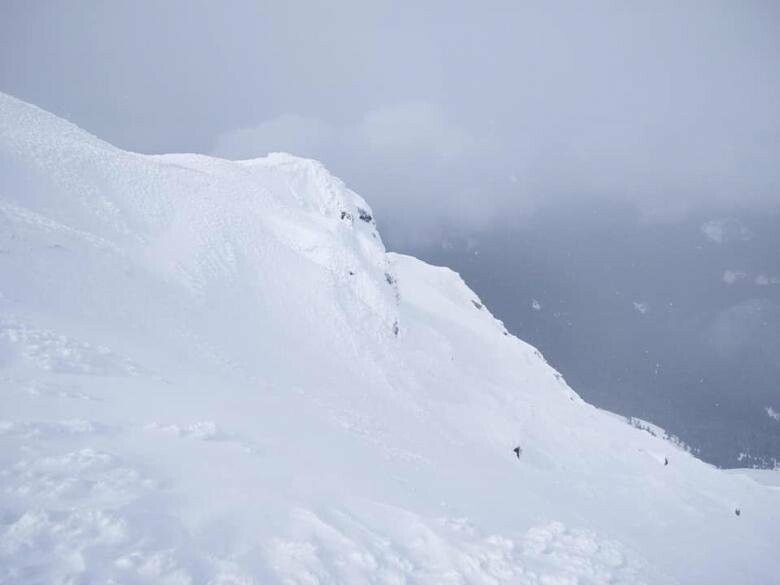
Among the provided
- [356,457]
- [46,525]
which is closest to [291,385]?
[356,457]

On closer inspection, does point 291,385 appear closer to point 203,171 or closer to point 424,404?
point 424,404

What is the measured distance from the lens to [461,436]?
1223 inches

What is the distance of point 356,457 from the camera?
16.2m

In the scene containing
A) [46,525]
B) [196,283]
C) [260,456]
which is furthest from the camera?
[196,283]

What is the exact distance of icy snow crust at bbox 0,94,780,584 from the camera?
8297mm

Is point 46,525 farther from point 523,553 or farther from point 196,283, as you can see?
point 196,283

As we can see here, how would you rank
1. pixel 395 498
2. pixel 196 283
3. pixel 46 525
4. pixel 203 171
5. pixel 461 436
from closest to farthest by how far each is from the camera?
pixel 46 525 → pixel 395 498 → pixel 196 283 → pixel 461 436 → pixel 203 171

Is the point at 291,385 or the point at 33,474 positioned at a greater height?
the point at 291,385

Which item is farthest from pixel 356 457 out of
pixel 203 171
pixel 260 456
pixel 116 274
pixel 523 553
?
pixel 203 171

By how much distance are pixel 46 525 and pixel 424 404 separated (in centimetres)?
2720

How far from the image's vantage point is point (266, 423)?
15.4m

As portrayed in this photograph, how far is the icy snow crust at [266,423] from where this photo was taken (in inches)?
327

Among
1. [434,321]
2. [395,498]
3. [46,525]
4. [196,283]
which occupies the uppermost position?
[434,321]

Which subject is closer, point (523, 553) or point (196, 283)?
point (523, 553)
